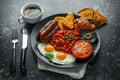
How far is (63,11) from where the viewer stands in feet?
4.61

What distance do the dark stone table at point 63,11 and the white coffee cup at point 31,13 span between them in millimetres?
36

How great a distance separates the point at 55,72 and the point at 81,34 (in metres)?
0.21

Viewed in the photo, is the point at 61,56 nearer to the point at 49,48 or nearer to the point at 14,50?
the point at 49,48

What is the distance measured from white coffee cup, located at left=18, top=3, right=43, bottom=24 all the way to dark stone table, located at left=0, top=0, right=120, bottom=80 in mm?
36

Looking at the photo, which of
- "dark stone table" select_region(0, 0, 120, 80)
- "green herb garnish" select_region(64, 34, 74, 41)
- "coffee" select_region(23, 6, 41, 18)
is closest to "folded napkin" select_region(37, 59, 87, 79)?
"dark stone table" select_region(0, 0, 120, 80)

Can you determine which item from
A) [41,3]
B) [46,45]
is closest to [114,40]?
[46,45]

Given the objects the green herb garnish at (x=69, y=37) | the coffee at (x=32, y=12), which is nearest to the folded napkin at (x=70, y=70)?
the green herb garnish at (x=69, y=37)

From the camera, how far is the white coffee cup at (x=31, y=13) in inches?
51.1

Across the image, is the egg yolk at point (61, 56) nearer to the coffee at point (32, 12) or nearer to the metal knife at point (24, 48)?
the metal knife at point (24, 48)

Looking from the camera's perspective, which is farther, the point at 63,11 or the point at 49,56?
the point at 63,11

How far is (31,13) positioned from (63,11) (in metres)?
0.18

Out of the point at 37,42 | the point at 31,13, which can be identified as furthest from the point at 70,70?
the point at 31,13

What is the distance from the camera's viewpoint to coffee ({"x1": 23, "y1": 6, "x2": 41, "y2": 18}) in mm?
1309

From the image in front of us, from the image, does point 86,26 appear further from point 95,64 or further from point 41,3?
point 41,3
